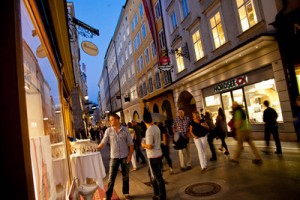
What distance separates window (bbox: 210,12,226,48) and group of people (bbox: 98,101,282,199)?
587cm

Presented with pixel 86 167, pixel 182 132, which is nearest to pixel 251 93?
pixel 182 132

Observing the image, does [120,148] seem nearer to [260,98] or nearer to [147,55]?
[260,98]

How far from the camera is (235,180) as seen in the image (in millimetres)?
6359

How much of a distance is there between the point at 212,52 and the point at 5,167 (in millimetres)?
15565

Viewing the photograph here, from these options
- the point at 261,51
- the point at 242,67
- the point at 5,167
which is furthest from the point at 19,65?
the point at 242,67

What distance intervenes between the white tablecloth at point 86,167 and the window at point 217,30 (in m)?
11.3

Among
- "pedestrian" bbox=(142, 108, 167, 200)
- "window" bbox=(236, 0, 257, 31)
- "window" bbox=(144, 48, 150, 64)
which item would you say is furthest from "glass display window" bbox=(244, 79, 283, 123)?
"window" bbox=(144, 48, 150, 64)

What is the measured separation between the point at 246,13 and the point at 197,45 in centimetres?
530

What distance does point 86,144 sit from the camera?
6121 millimetres

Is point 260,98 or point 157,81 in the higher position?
point 157,81

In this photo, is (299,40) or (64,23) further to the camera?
(299,40)

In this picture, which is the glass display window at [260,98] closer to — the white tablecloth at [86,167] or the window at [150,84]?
the white tablecloth at [86,167]

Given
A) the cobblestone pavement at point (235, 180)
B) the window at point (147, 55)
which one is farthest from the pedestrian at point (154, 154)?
the window at point (147, 55)

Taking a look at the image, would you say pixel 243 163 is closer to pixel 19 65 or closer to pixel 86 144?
pixel 86 144
